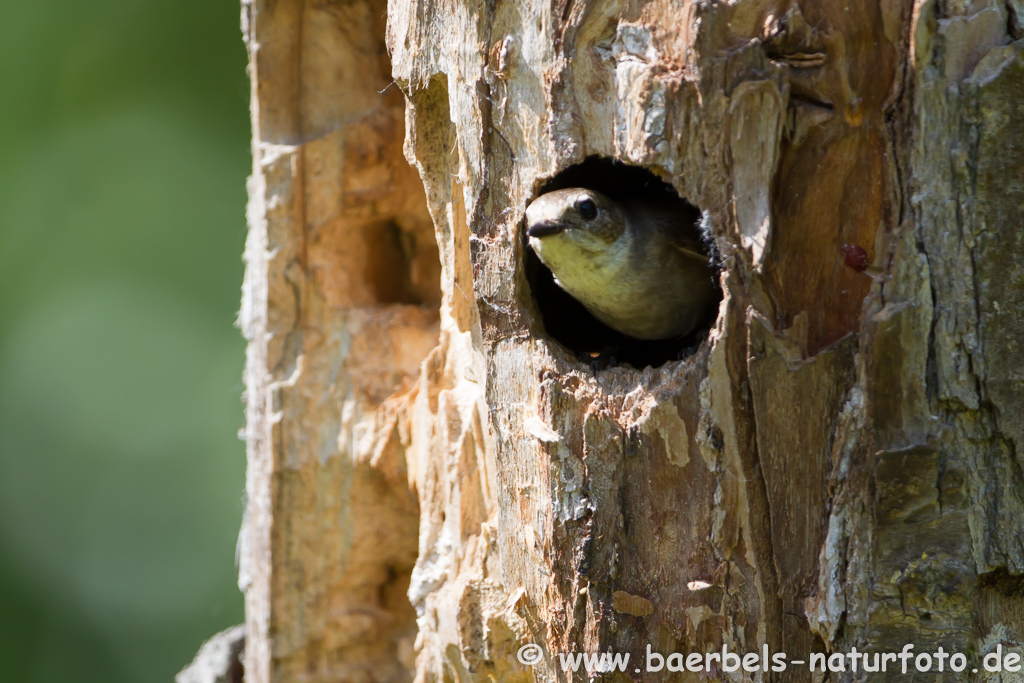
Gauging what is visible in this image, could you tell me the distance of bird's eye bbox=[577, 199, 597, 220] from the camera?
97.4 inches

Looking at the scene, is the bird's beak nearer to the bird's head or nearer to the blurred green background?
the bird's head

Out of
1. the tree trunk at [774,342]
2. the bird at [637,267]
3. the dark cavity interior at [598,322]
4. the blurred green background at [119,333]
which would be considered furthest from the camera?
the blurred green background at [119,333]

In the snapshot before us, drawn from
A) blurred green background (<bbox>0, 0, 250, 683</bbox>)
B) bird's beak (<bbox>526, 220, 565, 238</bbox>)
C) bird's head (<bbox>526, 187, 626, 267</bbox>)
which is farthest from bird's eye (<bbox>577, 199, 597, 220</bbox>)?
blurred green background (<bbox>0, 0, 250, 683</bbox>)

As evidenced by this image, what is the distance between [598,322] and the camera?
3402 millimetres

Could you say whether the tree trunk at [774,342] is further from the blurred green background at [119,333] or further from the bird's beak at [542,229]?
the blurred green background at [119,333]

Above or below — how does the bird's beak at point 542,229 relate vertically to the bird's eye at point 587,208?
A: below

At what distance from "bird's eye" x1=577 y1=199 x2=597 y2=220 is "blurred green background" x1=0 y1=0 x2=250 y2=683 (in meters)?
2.77

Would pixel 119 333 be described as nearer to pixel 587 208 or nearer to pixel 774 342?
pixel 587 208

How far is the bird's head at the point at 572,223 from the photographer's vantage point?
2.31 metres

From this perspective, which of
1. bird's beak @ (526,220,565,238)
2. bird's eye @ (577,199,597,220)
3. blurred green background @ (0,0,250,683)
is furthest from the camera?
blurred green background @ (0,0,250,683)

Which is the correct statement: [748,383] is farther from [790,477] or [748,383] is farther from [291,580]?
[291,580]

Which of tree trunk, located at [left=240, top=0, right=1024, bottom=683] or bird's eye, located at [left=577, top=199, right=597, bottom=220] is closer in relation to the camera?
tree trunk, located at [left=240, top=0, right=1024, bottom=683]

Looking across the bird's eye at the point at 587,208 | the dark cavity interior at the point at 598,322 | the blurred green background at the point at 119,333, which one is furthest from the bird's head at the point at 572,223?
the blurred green background at the point at 119,333

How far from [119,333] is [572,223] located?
480cm
